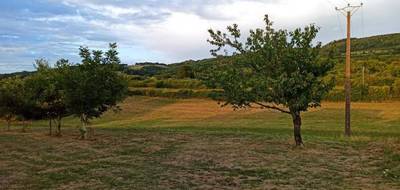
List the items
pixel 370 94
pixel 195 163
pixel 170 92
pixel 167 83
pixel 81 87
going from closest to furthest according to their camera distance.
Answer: pixel 195 163
pixel 81 87
pixel 370 94
pixel 170 92
pixel 167 83

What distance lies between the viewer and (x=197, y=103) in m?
70.2

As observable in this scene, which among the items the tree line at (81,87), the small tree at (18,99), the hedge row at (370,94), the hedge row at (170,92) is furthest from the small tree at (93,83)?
the hedge row at (170,92)

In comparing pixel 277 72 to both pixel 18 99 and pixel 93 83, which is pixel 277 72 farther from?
pixel 18 99

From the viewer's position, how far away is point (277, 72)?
2252 centimetres

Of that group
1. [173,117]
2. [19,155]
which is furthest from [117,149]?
[173,117]

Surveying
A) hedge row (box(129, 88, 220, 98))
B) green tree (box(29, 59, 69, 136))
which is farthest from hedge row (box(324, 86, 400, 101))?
green tree (box(29, 59, 69, 136))

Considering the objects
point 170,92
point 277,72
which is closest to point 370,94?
point 170,92

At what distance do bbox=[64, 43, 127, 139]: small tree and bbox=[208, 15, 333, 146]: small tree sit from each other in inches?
262

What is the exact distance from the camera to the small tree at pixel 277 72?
22.0 metres

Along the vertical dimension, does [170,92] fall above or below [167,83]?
below

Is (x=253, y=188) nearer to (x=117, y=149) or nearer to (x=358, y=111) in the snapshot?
(x=117, y=149)

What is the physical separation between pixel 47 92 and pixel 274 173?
17.9m

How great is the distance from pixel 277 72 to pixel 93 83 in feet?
33.0

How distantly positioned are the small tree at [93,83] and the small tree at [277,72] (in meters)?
6.66
